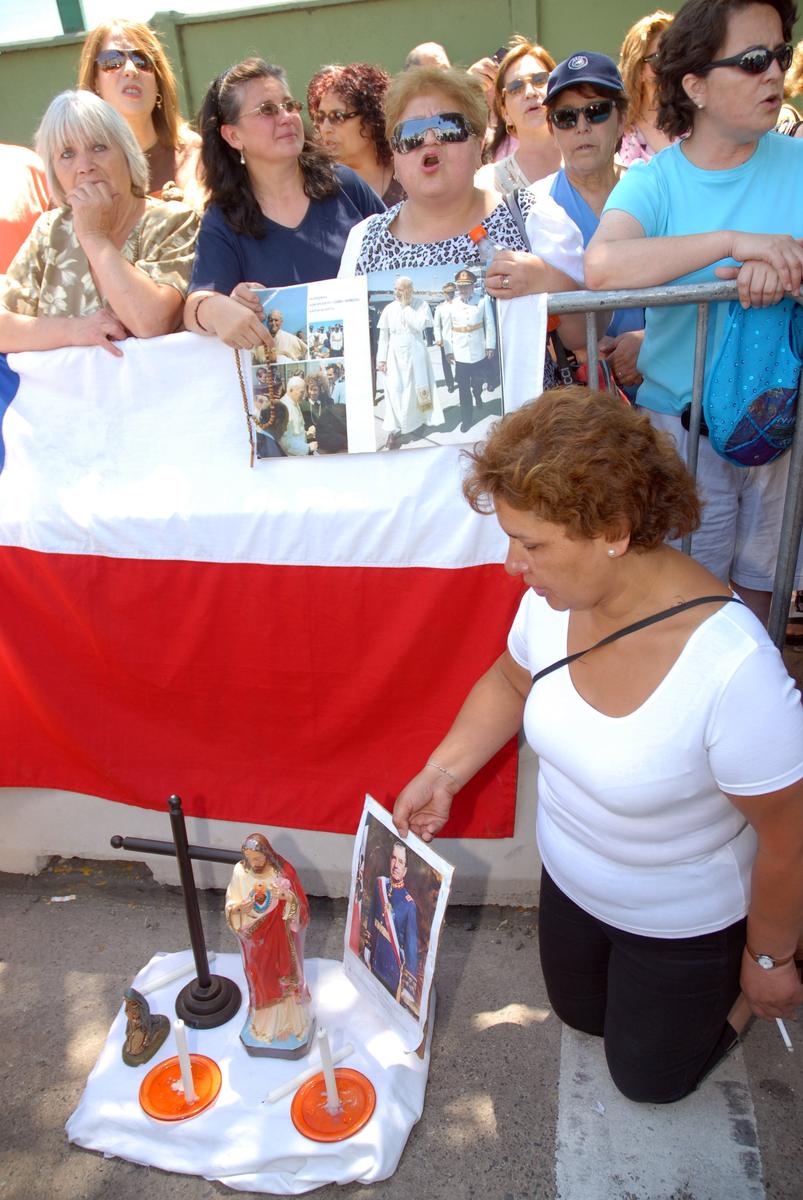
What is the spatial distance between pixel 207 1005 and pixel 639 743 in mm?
1460

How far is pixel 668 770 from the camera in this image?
72.1 inches

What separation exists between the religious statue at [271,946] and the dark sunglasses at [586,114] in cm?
238

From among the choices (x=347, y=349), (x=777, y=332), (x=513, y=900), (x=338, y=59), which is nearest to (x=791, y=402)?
(x=777, y=332)

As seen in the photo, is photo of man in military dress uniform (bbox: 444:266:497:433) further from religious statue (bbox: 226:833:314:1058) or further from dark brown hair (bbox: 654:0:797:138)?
religious statue (bbox: 226:833:314:1058)

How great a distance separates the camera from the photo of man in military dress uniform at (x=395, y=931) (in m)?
2.22

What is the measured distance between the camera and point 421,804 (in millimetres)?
2232

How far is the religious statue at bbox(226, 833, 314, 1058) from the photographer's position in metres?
2.16

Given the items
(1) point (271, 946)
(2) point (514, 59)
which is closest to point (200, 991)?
(1) point (271, 946)

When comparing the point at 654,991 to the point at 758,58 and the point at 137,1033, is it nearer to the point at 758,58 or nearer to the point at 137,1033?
the point at 137,1033

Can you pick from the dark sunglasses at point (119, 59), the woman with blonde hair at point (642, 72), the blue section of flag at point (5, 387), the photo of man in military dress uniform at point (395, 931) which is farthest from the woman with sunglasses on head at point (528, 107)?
the photo of man in military dress uniform at point (395, 931)

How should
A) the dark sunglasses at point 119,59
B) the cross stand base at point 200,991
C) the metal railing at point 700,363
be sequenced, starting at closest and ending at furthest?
the metal railing at point 700,363 → the cross stand base at point 200,991 → the dark sunglasses at point 119,59

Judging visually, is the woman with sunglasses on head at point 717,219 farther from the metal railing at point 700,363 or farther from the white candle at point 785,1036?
the white candle at point 785,1036

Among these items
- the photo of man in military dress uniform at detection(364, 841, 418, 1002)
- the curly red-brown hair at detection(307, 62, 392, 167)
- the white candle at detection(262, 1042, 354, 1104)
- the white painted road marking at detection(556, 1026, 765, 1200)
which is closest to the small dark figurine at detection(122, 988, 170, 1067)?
the white candle at detection(262, 1042, 354, 1104)

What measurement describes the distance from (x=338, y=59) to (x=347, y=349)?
6007 mm
